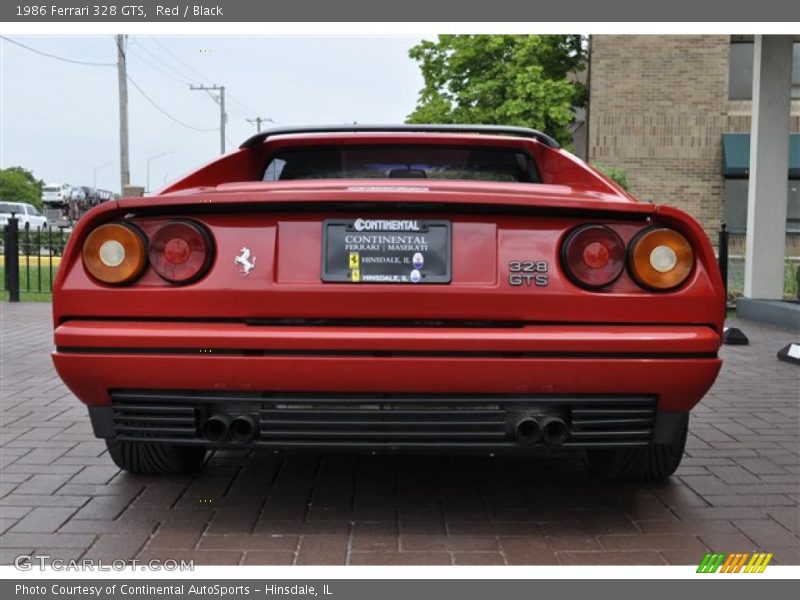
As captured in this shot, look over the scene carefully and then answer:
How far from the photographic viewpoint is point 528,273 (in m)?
2.75

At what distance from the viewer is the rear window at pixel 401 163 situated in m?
3.96

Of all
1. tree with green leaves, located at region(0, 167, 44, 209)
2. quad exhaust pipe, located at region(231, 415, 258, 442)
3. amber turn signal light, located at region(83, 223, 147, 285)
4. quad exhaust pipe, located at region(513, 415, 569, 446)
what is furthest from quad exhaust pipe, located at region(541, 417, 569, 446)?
tree with green leaves, located at region(0, 167, 44, 209)

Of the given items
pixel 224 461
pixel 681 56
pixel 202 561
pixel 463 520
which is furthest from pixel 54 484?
pixel 681 56

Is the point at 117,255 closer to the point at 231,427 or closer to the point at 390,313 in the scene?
the point at 231,427

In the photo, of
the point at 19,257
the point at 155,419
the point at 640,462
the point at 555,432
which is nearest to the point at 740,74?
the point at 19,257

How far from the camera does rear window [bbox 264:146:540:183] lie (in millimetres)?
3957

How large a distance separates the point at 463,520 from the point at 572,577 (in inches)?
23.4

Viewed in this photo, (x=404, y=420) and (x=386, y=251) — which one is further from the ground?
(x=386, y=251)

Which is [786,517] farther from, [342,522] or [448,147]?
[448,147]

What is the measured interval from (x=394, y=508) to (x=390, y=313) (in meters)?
0.93

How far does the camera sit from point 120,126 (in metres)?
31.6

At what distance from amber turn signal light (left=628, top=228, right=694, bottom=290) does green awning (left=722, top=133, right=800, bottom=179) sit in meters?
23.4

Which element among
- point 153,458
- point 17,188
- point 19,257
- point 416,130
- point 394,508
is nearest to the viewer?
point 394,508

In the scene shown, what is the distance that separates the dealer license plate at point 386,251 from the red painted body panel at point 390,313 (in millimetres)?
34
